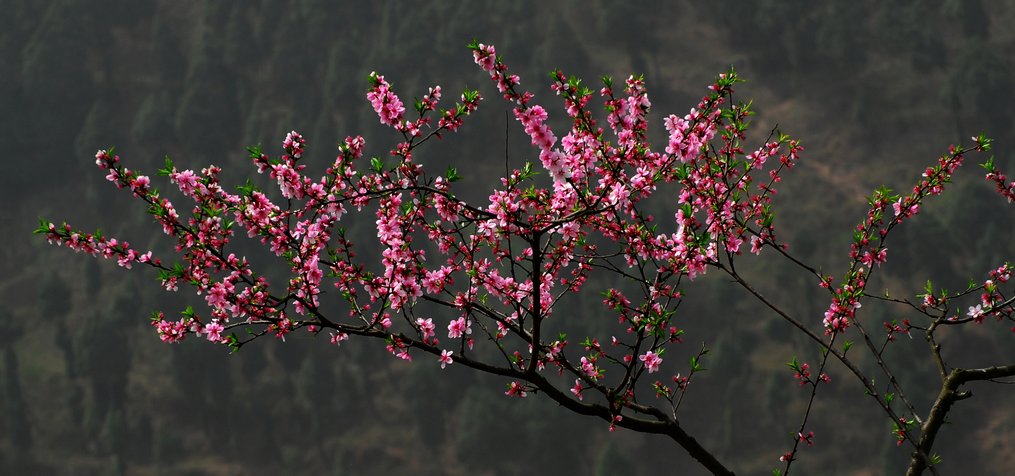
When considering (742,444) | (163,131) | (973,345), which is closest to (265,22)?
(163,131)

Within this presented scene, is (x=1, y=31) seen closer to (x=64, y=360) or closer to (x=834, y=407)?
(x=64, y=360)

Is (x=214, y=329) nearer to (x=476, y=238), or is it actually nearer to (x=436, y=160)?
(x=476, y=238)

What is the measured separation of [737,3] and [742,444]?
40.8 meters

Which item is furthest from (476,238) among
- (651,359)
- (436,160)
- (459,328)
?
(436,160)

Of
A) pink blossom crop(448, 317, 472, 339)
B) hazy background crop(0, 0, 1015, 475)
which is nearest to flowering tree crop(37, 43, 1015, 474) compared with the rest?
pink blossom crop(448, 317, 472, 339)

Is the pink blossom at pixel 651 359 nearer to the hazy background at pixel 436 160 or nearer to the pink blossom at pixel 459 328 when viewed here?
the pink blossom at pixel 459 328

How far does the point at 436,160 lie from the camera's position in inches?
2940

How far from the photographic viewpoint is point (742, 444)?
54.0 m

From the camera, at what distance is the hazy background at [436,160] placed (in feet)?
181

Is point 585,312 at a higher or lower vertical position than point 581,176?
higher

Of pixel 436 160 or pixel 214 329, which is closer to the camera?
pixel 214 329

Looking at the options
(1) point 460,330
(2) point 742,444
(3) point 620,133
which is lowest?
(1) point 460,330

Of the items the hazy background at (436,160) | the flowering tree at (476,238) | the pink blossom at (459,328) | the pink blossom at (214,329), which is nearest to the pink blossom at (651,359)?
the flowering tree at (476,238)

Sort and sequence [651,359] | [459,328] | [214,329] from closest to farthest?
1. [214,329]
2. [459,328]
3. [651,359]
